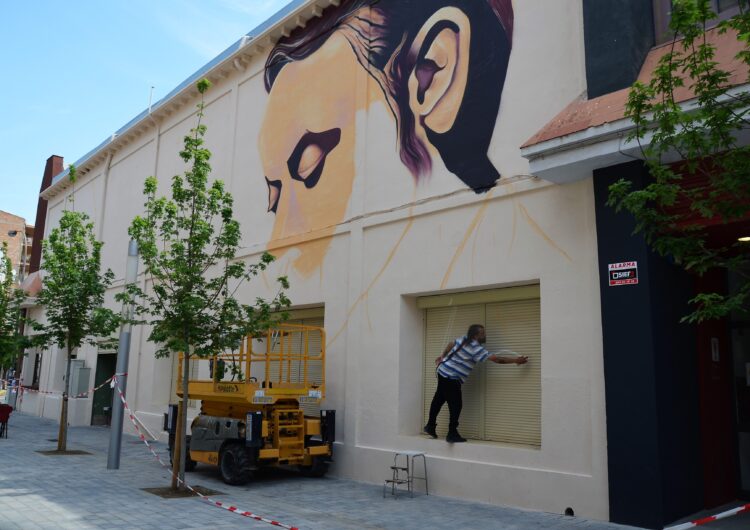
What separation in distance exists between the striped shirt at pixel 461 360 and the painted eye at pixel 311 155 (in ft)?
17.7

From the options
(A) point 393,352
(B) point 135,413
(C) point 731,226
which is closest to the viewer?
(C) point 731,226

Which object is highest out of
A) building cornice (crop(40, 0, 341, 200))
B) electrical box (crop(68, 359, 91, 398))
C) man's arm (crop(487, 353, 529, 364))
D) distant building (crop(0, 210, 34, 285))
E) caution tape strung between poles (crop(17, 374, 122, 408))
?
distant building (crop(0, 210, 34, 285))

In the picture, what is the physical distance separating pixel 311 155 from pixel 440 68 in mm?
3950

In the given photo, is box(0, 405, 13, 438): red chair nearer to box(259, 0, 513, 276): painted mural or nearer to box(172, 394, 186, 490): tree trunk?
box(259, 0, 513, 276): painted mural

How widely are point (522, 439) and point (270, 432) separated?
4.22 metres

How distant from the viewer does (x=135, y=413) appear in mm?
19531

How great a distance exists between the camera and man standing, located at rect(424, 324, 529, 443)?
10.3 metres

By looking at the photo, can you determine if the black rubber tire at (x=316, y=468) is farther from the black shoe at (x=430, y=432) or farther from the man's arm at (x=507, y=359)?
the man's arm at (x=507, y=359)

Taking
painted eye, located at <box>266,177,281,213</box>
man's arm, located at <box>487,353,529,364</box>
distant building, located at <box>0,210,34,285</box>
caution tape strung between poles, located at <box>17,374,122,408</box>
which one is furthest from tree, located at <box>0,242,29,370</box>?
distant building, located at <box>0,210,34,285</box>

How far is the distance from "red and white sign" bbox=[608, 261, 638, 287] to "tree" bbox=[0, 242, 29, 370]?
1430 cm

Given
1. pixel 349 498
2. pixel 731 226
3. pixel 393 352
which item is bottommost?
pixel 349 498

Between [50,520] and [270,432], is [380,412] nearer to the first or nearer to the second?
[270,432]

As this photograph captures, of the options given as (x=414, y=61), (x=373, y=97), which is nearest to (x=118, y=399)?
(x=373, y=97)

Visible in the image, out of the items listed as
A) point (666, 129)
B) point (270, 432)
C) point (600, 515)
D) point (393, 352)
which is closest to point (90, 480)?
point (270, 432)
